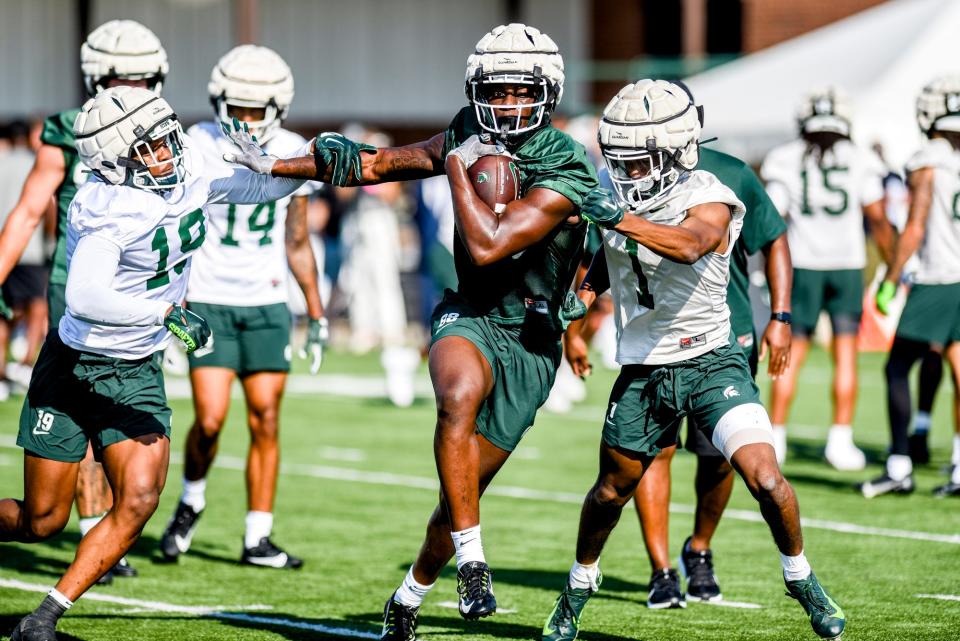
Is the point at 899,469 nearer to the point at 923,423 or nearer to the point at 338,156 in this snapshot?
the point at 923,423

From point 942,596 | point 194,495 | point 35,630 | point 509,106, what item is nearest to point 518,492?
point 194,495

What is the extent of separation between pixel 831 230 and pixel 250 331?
4.32m

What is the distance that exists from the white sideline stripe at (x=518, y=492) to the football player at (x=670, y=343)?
7.78ft

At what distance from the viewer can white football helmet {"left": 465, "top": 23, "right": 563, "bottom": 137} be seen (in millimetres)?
5320

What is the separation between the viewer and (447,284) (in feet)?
41.3

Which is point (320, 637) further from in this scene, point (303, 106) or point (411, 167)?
point (303, 106)

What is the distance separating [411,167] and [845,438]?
539 centimetres

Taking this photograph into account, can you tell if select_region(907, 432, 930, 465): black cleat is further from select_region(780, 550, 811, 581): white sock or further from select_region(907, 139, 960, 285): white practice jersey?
select_region(780, 550, 811, 581): white sock

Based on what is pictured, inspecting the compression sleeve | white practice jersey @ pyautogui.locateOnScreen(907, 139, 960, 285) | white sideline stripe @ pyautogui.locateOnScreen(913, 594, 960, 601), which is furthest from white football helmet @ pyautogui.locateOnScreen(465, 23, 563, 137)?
white practice jersey @ pyautogui.locateOnScreen(907, 139, 960, 285)

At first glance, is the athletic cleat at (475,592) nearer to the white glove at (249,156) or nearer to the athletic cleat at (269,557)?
the white glove at (249,156)

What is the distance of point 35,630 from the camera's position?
17.0 feet

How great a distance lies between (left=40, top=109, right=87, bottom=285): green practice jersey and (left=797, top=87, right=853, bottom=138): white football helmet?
16.1 ft

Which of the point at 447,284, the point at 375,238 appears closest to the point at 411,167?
the point at 447,284

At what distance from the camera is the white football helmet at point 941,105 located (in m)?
8.67
